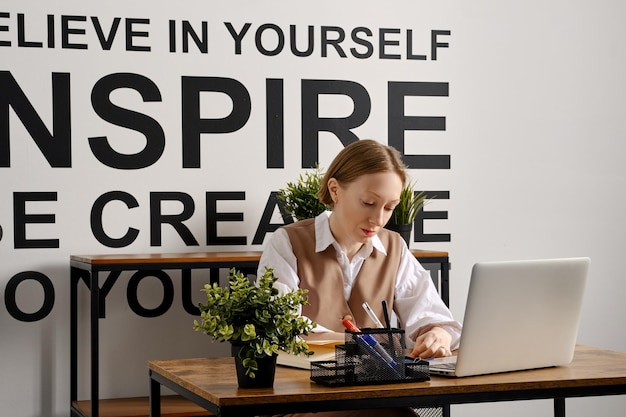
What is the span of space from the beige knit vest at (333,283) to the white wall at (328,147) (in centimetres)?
118

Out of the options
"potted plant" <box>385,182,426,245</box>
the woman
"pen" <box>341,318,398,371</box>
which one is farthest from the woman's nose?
"potted plant" <box>385,182,426,245</box>

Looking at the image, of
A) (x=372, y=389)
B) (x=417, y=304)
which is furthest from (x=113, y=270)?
(x=372, y=389)

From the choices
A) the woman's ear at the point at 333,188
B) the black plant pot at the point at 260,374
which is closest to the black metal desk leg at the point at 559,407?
the woman's ear at the point at 333,188

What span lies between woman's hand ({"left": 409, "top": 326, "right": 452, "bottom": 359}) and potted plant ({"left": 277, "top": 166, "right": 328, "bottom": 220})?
1.32 metres

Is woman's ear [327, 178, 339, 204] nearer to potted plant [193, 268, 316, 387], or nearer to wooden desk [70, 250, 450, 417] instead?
wooden desk [70, 250, 450, 417]

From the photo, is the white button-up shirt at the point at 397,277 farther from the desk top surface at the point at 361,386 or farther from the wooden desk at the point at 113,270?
the wooden desk at the point at 113,270

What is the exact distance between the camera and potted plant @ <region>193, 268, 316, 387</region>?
2.09m

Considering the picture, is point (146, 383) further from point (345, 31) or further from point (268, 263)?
point (345, 31)

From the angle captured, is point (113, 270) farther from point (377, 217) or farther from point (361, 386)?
point (361, 386)

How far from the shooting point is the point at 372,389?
6.83 ft

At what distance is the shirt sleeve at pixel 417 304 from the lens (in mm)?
2830

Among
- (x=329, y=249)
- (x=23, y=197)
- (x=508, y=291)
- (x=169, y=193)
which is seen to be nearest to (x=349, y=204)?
(x=329, y=249)

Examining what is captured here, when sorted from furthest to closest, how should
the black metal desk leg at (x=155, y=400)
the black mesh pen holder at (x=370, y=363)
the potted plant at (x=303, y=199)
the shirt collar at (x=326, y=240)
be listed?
the potted plant at (x=303, y=199)
the shirt collar at (x=326, y=240)
the black metal desk leg at (x=155, y=400)
the black mesh pen holder at (x=370, y=363)

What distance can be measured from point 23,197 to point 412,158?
170 centimetres
